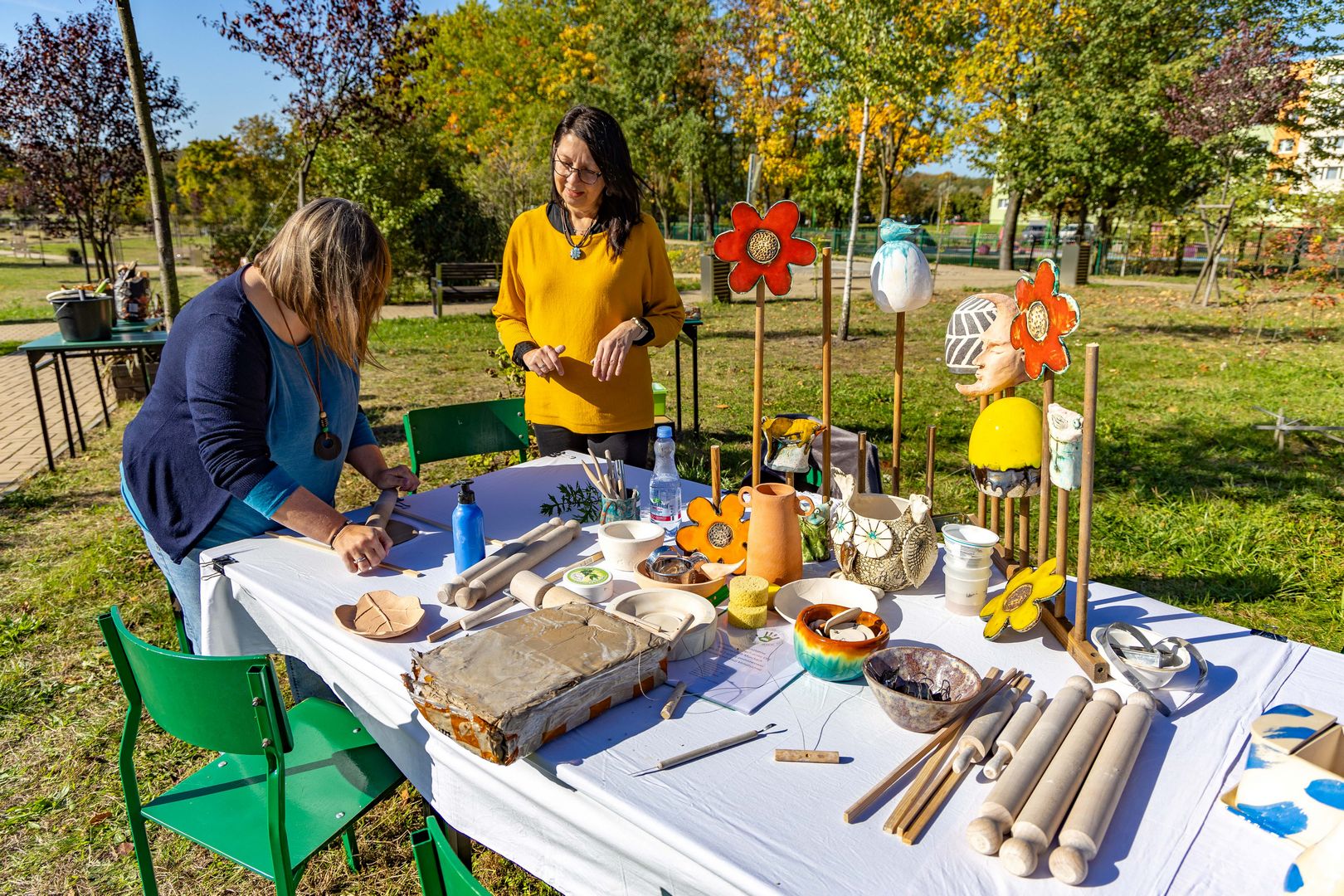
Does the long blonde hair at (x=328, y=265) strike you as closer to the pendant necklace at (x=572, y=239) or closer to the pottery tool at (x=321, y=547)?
the pottery tool at (x=321, y=547)

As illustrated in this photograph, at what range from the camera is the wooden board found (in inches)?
47.9

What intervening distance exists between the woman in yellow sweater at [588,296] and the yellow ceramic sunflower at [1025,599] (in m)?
1.32

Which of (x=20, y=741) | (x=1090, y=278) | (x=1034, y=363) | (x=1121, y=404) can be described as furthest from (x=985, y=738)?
(x=1090, y=278)

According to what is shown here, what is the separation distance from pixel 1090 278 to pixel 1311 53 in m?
6.33

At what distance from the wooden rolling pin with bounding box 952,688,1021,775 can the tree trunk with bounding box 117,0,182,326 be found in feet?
16.8

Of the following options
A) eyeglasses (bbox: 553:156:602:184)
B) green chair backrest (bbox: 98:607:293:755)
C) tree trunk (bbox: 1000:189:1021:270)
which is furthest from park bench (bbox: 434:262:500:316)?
tree trunk (bbox: 1000:189:1021:270)

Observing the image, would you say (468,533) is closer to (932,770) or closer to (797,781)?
(797,781)

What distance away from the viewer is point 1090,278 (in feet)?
63.0

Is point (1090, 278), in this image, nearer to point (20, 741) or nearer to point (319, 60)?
point (319, 60)

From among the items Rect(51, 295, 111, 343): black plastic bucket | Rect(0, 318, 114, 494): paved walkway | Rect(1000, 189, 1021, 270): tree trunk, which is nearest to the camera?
Rect(51, 295, 111, 343): black plastic bucket

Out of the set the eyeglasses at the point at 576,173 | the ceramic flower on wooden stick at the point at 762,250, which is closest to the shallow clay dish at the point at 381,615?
the ceramic flower on wooden stick at the point at 762,250

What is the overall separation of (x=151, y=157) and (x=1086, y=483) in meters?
5.30

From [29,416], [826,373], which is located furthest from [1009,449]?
[29,416]

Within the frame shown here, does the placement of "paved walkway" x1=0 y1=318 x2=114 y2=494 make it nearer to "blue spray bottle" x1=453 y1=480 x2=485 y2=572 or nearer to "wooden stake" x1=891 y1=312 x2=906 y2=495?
"blue spray bottle" x1=453 y1=480 x2=485 y2=572
